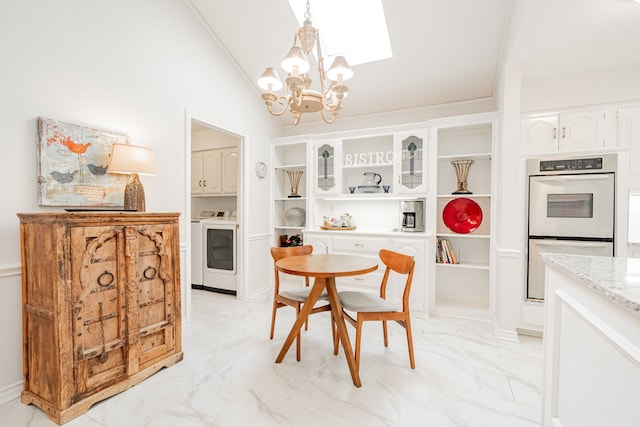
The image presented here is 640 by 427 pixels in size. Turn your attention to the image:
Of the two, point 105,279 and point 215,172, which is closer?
point 105,279

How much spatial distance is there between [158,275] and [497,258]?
297 centimetres

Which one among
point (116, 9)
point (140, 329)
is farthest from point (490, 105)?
point (140, 329)

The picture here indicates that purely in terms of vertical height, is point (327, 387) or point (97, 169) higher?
point (97, 169)

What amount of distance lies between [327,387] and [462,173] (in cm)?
269

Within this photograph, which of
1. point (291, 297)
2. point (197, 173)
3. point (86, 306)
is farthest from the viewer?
point (197, 173)

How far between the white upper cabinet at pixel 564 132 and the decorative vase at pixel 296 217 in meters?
2.69

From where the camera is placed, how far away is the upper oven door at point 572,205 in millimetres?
2535

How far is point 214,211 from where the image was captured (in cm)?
482

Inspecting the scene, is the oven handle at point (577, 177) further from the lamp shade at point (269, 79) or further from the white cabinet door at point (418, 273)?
the lamp shade at point (269, 79)

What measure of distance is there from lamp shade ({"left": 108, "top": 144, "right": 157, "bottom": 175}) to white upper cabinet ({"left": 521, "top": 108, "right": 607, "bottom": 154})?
3.30 m

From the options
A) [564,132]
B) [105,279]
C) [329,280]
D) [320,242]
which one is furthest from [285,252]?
[564,132]

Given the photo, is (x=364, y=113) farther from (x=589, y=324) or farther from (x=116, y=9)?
(x=589, y=324)

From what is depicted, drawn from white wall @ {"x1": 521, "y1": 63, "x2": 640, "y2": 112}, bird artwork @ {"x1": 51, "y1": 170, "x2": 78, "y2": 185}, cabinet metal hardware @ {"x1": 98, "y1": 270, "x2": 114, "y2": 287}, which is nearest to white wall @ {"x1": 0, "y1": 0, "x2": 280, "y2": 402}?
bird artwork @ {"x1": 51, "y1": 170, "x2": 78, "y2": 185}

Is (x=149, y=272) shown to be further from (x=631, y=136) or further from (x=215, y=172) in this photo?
(x=631, y=136)
